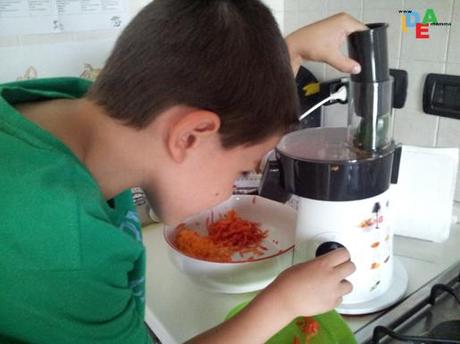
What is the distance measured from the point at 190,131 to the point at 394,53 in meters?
0.60

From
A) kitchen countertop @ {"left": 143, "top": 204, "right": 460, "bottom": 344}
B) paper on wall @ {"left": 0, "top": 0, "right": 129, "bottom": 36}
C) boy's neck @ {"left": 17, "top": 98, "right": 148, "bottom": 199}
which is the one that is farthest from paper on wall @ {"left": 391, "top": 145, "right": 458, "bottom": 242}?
paper on wall @ {"left": 0, "top": 0, "right": 129, "bottom": 36}

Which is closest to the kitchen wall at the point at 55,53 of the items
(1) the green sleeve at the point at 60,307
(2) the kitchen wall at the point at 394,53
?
(2) the kitchen wall at the point at 394,53

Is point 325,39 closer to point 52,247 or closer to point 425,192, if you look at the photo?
point 425,192

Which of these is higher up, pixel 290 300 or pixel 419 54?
pixel 419 54

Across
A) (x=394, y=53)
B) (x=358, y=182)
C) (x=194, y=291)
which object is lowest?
(x=194, y=291)

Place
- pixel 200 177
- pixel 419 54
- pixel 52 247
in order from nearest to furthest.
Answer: pixel 52 247 < pixel 200 177 < pixel 419 54

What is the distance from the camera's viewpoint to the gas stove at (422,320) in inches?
22.6

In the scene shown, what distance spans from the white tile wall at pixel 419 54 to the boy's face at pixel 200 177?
46 cm

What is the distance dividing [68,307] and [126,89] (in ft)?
0.69

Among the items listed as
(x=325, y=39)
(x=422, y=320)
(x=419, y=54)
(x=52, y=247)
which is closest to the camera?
(x=52, y=247)

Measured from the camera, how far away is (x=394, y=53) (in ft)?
2.90

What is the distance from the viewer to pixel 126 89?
1.46ft

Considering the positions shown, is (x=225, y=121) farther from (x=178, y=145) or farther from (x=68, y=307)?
(x=68, y=307)

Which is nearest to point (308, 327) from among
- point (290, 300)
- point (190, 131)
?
point (290, 300)
